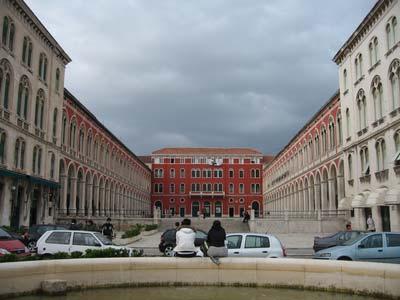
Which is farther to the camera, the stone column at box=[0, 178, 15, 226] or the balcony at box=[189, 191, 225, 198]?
the balcony at box=[189, 191, 225, 198]

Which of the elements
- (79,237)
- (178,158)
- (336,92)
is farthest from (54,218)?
(178,158)

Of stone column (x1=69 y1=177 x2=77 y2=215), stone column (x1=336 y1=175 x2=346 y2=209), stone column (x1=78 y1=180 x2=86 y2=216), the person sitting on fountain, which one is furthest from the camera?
stone column (x1=78 y1=180 x2=86 y2=216)

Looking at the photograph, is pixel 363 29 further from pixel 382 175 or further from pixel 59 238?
pixel 59 238

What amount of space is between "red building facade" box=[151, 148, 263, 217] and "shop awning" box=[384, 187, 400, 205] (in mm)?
72229

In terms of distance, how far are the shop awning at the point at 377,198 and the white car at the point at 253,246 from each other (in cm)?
1734

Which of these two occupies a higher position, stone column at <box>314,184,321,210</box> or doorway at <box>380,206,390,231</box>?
stone column at <box>314,184,321,210</box>

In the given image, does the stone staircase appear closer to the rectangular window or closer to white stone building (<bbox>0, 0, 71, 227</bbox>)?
white stone building (<bbox>0, 0, 71, 227</bbox>)

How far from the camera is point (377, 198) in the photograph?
3027 cm

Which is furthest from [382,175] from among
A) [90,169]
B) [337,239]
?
[90,169]

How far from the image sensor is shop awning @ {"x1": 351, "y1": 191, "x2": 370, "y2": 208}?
33447 mm

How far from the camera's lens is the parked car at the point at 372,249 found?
1512 cm

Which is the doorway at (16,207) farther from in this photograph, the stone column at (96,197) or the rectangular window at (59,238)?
the stone column at (96,197)

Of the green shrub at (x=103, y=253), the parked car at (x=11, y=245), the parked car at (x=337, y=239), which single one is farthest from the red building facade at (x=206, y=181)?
the green shrub at (x=103, y=253)

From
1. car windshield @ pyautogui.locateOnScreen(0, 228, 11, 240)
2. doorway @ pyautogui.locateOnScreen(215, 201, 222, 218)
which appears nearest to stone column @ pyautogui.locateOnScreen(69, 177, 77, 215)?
car windshield @ pyautogui.locateOnScreen(0, 228, 11, 240)
